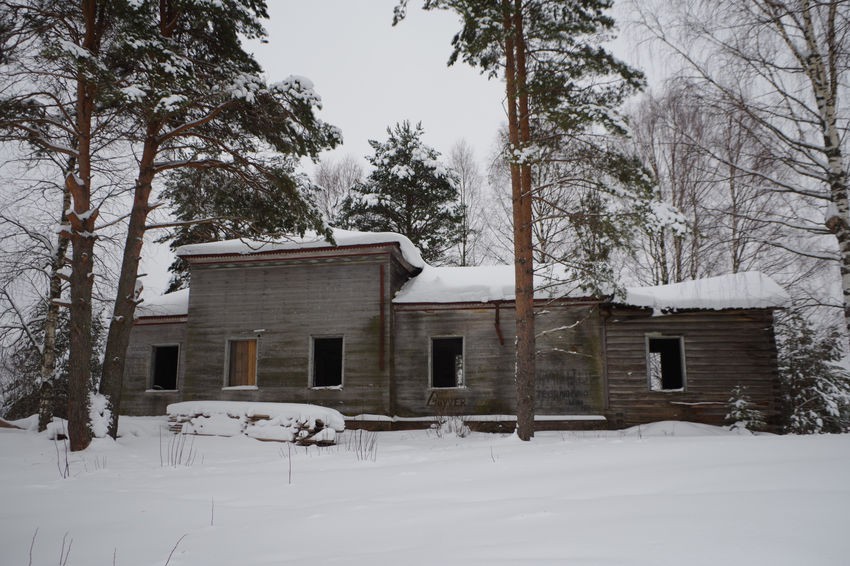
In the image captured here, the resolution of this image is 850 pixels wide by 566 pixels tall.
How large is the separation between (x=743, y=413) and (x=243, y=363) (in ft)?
47.6

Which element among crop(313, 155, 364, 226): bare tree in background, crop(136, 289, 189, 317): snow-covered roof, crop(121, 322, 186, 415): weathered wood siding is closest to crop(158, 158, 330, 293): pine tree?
crop(136, 289, 189, 317): snow-covered roof

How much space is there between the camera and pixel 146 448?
33.2 feet

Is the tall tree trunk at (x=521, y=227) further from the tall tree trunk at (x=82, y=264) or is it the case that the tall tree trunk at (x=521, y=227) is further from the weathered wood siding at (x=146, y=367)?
the weathered wood siding at (x=146, y=367)

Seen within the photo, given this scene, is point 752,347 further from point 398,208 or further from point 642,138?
point 398,208

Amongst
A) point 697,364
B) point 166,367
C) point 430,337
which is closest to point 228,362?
point 166,367

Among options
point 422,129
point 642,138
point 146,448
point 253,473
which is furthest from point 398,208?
point 253,473

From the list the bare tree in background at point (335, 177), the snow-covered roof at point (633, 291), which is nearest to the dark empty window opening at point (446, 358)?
the snow-covered roof at point (633, 291)

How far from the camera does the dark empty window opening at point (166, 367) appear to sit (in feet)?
64.2

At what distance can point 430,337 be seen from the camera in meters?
16.1

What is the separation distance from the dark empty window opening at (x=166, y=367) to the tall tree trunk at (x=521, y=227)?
14.1 metres

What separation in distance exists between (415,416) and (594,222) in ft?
27.4

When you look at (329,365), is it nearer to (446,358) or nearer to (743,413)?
(446,358)

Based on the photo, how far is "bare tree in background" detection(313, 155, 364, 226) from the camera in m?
33.7

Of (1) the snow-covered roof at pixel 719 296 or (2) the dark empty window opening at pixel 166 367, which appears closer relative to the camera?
(1) the snow-covered roof at pixel 719 296
